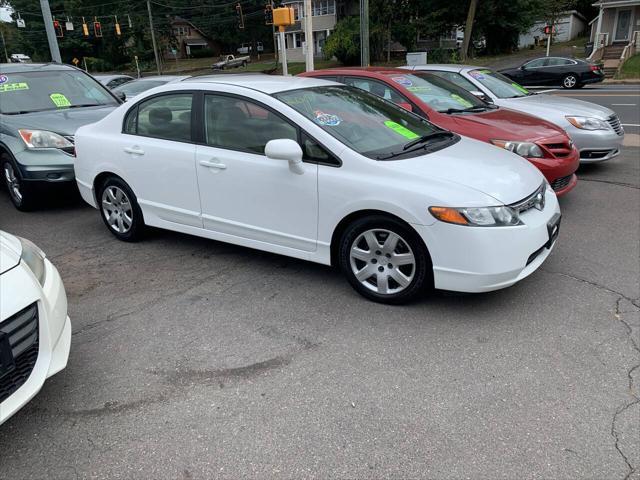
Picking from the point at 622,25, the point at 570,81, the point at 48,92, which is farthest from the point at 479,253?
the point at 622,25

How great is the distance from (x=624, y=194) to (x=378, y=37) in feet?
124

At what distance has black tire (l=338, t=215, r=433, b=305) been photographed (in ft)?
12.2

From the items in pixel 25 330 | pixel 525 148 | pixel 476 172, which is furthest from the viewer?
pixel 525 148

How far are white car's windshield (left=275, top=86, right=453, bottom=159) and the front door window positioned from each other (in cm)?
3736

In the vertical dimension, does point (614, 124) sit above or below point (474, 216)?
below

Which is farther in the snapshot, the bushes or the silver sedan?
the bushes

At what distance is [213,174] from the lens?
4.47m

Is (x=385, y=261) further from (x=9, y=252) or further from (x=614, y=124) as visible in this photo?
(x=614, y=124)

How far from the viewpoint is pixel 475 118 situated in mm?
6371

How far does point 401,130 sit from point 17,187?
4857 millimetres

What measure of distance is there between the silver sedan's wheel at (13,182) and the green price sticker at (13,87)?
110cm

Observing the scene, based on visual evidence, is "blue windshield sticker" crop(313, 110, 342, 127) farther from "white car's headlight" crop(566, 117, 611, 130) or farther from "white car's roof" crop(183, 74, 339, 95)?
"white car's headlight" crop(566, 117, 611, 130)

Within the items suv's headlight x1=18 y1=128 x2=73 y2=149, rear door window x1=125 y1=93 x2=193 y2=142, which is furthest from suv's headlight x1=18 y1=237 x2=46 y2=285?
suv's headlight x1=18 y1=128 x2=73 y2=149

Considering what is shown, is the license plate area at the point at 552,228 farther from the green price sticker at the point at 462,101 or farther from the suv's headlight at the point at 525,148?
the green price sticker at the point at 462,101
